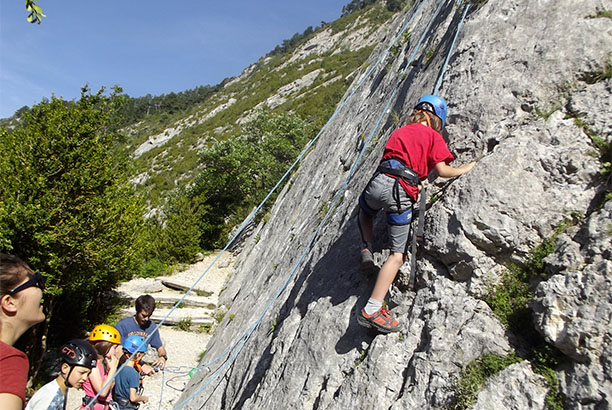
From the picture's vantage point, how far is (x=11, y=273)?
1.99 metres

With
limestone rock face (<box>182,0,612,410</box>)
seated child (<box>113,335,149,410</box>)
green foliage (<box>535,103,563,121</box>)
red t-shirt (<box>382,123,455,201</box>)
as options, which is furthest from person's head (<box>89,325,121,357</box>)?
green foliage (<box>535,103,563,121</box>)

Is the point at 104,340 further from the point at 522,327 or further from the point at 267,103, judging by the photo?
the point at 267,103

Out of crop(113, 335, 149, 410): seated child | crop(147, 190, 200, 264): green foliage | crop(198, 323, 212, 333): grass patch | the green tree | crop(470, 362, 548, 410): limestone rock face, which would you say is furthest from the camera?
crop(147, 190, 200, 264): green foliage

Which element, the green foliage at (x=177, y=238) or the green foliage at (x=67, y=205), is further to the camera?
the green foliage at (x=177, y=238)

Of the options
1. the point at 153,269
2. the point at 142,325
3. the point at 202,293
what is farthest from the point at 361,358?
the point at 153,269

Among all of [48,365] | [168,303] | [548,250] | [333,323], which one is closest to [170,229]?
[168,303]

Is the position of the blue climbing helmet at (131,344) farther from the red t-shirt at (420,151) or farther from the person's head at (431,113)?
the person's head at (431,113)

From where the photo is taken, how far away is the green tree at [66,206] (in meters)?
8.28

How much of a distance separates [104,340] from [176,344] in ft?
25.9

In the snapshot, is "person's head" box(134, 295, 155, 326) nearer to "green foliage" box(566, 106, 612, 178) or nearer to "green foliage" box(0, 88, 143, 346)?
"green foliage" box(0, 88, 143, 346)

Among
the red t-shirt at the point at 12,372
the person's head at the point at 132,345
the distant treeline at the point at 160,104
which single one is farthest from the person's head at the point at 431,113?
the distant treeline at the point at 160,104

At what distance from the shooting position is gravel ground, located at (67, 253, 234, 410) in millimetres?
8930

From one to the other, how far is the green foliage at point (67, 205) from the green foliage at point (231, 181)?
1228 centimetres

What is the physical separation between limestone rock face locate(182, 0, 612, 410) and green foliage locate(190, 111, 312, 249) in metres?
19.9
